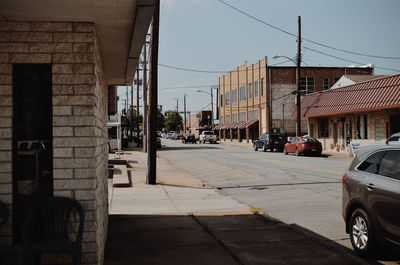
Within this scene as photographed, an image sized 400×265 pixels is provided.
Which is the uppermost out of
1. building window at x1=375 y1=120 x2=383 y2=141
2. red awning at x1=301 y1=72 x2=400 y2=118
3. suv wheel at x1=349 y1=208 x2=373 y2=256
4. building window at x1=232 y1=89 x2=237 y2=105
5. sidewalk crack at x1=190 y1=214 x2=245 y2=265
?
building window at x1=232 y1=89 x2=237 y2=105

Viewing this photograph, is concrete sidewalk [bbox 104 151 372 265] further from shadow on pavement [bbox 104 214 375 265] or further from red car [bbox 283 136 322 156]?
red car [bbox 283 136 322 156]

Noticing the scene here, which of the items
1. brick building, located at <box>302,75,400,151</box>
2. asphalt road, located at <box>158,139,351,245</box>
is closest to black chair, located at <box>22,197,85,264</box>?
asphalt road, located at <box>158,139,351,245</box>

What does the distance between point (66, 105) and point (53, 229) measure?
1.39 m

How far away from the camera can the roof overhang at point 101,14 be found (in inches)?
169

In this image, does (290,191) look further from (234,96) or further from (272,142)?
(234,96)

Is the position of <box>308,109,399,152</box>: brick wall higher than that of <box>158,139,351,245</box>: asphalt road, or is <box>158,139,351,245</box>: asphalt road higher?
<box>308,109,399,152</box>: brick wall

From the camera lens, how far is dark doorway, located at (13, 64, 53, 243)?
16.0 feet

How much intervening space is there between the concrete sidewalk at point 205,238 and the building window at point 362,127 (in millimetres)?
21824

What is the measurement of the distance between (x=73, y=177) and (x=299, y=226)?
15.8ft

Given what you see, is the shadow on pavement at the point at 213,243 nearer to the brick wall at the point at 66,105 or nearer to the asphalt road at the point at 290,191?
the asphalt road at the point at 290,191

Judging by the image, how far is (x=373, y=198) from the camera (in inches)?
219

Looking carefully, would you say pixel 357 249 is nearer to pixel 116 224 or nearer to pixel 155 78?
pixel 116 224

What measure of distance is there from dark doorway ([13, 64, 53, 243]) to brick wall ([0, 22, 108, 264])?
13cm

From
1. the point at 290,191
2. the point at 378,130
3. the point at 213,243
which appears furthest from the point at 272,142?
the point at 213,243
